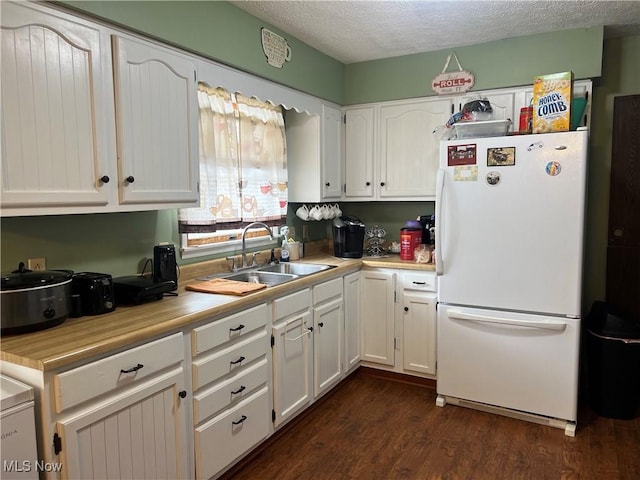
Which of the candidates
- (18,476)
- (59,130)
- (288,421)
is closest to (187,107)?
(59,130)

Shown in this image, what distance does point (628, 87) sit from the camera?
312 centimetres

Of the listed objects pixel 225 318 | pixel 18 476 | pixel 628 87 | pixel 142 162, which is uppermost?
pixel 628 87

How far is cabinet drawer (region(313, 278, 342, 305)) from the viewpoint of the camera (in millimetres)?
2857

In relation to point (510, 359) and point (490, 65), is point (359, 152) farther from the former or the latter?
point (510, 359)

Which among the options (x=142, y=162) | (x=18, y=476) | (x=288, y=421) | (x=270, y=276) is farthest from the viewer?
(x=270, y=276)

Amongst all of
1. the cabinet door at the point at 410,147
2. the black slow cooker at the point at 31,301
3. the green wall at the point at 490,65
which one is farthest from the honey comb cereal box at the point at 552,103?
the black slow cooker at the point at 31,301

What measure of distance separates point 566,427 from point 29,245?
2945 millimetres

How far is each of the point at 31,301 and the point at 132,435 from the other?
60 cm

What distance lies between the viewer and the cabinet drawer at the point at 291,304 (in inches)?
97.6

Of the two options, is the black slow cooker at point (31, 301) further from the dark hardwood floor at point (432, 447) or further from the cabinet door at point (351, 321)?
the cabinet door at point (351, 321)

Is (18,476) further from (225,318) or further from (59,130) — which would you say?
(59,130)

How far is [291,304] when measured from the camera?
8.54 ft

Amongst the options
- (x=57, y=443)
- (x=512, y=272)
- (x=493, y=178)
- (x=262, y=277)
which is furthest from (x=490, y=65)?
(x=57, y=443)

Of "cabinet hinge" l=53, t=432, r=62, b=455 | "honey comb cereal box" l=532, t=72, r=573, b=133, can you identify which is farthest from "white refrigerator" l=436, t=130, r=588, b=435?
"cabinet hinge" l=53, t=432, r=62, b=455
